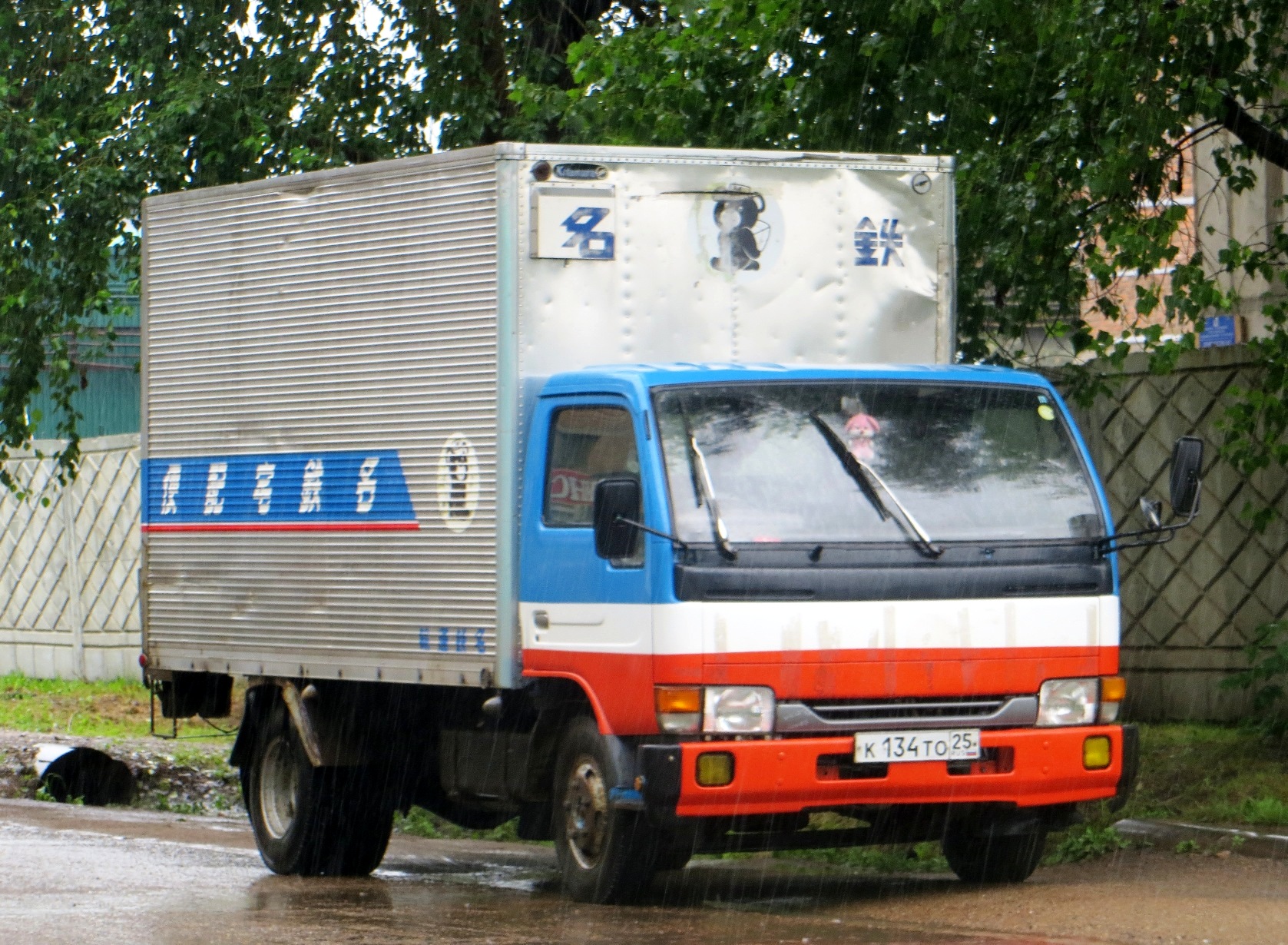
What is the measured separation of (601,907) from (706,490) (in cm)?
177

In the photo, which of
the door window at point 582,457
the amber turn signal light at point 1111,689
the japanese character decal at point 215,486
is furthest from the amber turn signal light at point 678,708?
→ the japanese character decal at point 215,486

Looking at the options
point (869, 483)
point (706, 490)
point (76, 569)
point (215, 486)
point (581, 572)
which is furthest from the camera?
point (76, 569)

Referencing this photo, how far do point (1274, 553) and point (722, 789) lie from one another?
5413mm

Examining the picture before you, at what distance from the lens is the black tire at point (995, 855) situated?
8938 mm

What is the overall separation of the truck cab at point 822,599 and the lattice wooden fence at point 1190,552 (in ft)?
12.9

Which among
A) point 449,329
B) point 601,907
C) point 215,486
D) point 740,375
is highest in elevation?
point 449,329

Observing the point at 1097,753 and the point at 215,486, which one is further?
the point at 215,486

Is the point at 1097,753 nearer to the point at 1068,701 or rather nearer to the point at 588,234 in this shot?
the point at 1068,701

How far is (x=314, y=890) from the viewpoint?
9.79m

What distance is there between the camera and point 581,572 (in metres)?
8.34

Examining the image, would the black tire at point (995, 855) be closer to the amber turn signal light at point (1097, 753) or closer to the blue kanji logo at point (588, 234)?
the amber turn signal light at point (1097, 753)

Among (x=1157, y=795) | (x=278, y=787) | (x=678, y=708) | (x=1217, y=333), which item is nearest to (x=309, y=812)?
(x=278, y=787)

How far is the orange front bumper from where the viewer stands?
7824 millimetres

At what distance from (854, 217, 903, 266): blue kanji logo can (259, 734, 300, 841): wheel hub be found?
3.77 m
